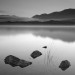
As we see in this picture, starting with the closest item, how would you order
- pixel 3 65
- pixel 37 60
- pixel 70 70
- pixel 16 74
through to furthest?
pixel 16 74 → pixel 70 70 → pixel 3 65 → pixel 37 60

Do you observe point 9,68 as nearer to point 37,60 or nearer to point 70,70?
point 37,60

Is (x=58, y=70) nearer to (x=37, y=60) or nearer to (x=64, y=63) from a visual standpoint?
(x=64, y=63)

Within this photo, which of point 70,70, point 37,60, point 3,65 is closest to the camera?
point 70,70

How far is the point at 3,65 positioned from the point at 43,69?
3.57 metres

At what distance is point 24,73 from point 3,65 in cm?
255

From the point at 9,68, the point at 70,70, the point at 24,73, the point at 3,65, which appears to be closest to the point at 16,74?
the point at 24,73

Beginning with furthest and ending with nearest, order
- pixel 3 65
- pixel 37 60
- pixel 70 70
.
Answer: pixel 37 60
pixel 3 65
pixel 70 70

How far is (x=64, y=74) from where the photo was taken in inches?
394

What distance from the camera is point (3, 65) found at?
1150 cm

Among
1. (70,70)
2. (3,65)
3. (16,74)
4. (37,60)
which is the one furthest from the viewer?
(37,60)

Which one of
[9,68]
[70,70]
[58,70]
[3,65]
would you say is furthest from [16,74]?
[70,70]

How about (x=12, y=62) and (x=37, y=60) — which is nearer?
(x=12, y=62)

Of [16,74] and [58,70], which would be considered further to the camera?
[58,70]

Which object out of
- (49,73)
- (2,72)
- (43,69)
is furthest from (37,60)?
(2,72)
